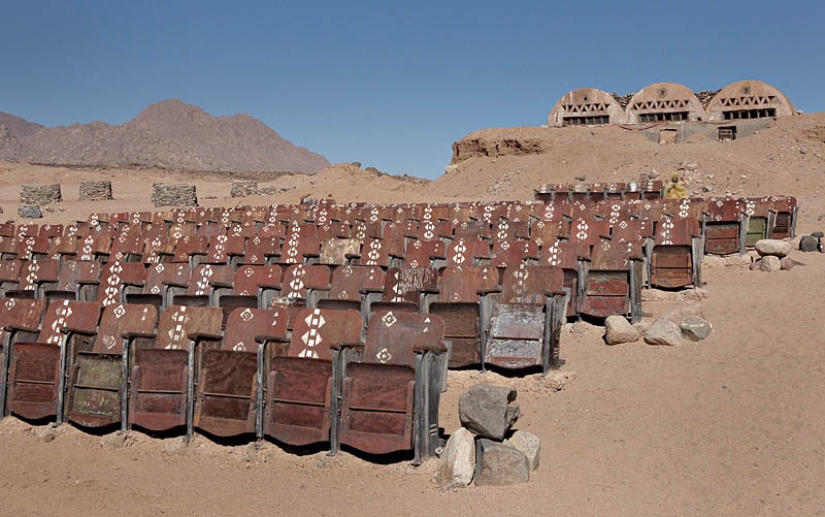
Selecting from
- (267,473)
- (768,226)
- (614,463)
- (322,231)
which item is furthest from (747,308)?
(322,231)

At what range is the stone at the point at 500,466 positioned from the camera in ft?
17.5

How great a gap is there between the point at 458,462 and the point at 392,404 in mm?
677

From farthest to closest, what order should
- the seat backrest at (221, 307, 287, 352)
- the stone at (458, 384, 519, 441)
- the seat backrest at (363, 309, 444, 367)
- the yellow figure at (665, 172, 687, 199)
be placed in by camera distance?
1. the yellow figure at (665, 172, 687, 199)
2. the seat backrest at (221, 307, 287, 352)
3. the seat backrest at (363, 309, 444, 367)
4. the stone at (458, 384, 519, 441)

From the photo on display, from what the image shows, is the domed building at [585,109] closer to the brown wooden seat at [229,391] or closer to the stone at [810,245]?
the stone at [810,245]

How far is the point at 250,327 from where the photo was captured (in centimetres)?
676

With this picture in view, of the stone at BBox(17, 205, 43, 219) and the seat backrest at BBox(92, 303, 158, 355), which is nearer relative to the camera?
the seat backrest at BBox(92, 303, 158, 355)

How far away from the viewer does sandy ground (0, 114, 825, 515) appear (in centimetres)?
508

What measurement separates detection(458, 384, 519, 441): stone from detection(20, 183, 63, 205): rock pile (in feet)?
121

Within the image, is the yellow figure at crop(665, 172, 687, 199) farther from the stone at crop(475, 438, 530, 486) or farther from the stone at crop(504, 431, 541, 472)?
the stone at crop(475, 438, 530, 486)

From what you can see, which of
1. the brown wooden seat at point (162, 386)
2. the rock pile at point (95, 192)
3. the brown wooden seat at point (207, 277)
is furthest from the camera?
the rock pile at point (95, 192)

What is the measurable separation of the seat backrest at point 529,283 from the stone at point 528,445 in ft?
8.83

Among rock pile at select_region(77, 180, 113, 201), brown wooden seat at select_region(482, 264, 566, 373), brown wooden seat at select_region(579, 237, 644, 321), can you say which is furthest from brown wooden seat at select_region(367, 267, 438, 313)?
rock pile at select_region(77, 180, 113, 201)

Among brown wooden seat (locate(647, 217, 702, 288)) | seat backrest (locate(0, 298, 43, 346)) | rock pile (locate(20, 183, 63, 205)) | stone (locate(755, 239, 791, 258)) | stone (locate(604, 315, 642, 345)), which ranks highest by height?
rock pile (locate(20, 183, 63, 205))

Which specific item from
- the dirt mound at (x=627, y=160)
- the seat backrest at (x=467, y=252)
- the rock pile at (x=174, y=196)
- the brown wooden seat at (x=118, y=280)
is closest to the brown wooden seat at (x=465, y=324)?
the seat backrest at (x=467, y=252)
